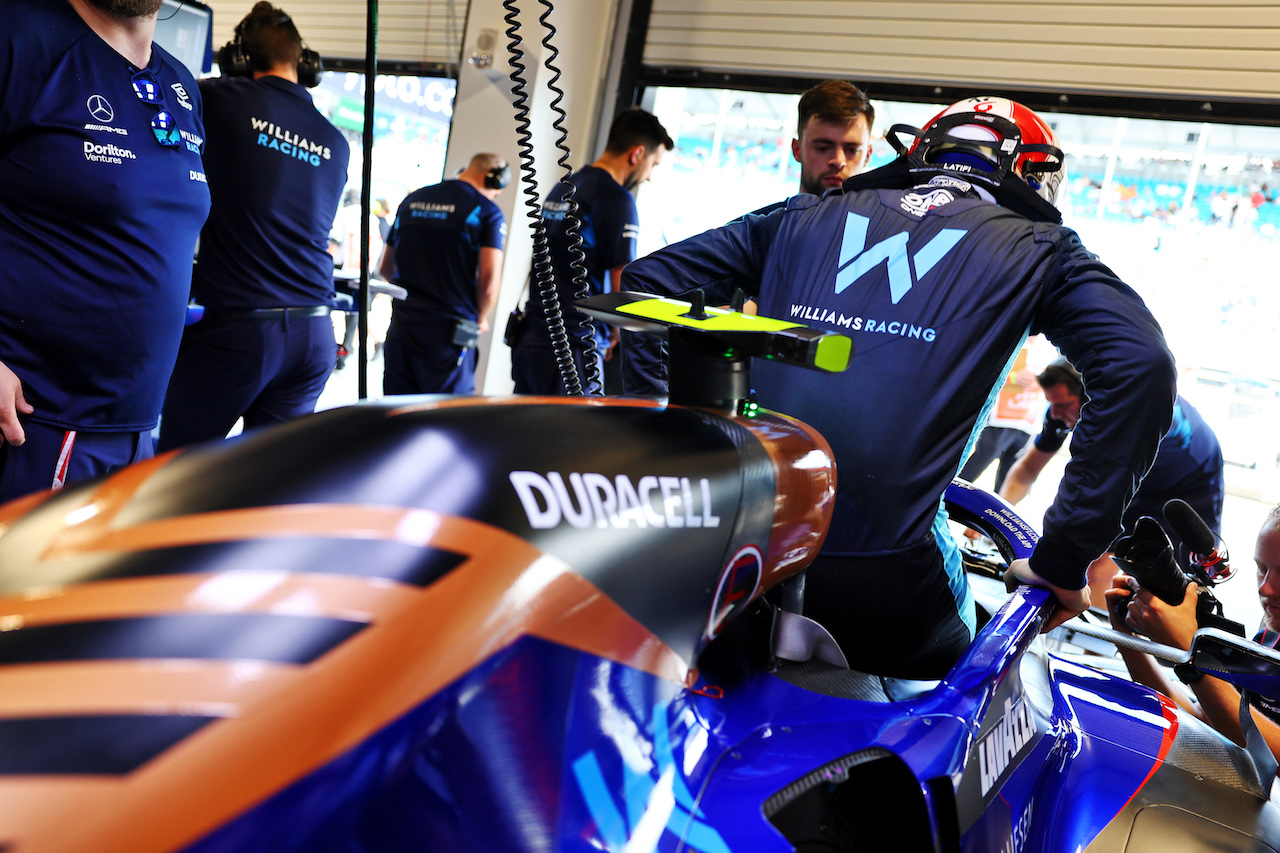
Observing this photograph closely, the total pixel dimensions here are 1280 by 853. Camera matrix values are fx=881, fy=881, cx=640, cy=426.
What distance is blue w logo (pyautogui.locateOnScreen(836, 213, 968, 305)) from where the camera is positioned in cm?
141

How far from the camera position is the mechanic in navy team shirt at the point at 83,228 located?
5.21 ft

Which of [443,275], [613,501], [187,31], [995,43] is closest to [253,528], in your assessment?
[613,501]

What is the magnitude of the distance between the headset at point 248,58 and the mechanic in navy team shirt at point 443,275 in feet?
4.84

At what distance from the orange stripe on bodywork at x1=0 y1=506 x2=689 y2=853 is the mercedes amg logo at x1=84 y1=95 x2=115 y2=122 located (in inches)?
58.8

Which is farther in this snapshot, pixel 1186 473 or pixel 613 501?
pixel 1186 473

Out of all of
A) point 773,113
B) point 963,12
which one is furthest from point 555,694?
point 773,113

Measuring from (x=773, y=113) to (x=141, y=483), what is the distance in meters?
6.74

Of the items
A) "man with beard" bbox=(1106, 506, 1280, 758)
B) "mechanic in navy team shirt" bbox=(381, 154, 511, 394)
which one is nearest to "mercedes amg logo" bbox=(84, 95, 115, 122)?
"man with beard" bbox=(1106, 506, 1280, 758)

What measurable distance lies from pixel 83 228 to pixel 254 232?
110cm

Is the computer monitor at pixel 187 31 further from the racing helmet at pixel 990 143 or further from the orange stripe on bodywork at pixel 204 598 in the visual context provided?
the orange stripe on bodywork at pixel 204 598

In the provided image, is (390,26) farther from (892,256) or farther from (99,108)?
(892,256)

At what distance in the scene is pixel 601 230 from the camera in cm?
416

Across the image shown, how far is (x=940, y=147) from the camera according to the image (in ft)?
5.23

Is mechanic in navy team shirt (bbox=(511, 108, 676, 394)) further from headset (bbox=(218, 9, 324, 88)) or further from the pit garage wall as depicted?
the pit garage wall
